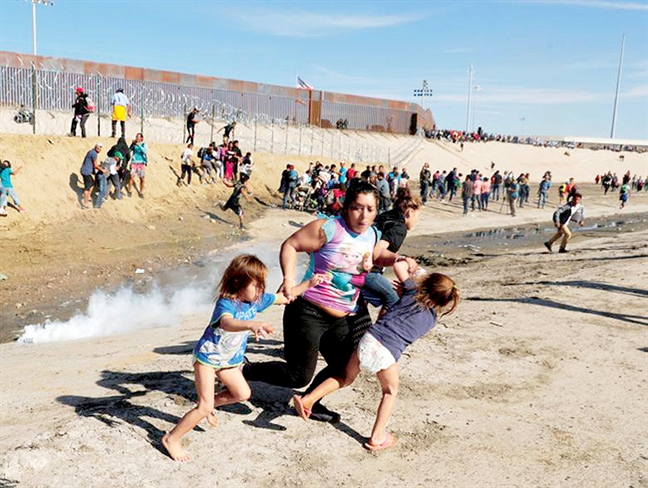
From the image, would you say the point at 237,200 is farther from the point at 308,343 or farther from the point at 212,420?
the point at 308,343

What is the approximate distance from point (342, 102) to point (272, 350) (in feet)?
129

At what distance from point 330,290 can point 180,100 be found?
89.9 feet

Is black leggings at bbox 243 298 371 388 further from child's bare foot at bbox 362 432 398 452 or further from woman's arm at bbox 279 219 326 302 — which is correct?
child's bare foot at bbox 362 432 398 452

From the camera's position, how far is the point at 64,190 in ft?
53.8

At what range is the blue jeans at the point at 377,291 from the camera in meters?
5.32

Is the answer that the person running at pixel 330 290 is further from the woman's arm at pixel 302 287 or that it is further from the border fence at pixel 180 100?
the border fence at pixel 180 100

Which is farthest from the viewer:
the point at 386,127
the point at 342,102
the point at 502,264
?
the point at 386,127

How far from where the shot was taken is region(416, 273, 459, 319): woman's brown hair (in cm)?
394

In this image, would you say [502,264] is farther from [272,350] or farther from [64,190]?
[64,190]

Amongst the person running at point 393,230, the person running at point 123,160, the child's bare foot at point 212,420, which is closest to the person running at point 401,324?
the child's bare foot at point 212,420

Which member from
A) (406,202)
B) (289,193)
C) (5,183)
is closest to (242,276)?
(406,202)

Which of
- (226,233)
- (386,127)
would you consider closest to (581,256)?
(226,233)

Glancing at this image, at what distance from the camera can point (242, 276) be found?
3758mm

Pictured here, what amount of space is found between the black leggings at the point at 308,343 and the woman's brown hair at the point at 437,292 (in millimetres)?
553
